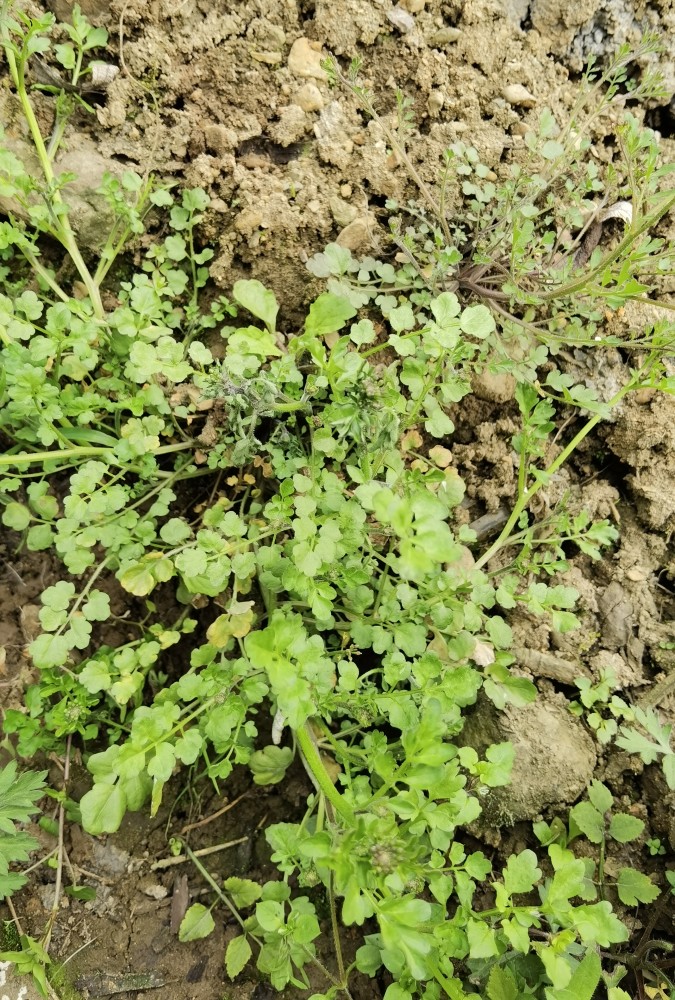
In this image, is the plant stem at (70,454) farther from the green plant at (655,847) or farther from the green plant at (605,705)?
the green plant at (655,847)

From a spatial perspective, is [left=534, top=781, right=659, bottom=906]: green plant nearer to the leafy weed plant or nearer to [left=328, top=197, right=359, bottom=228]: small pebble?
the leafy weed plant

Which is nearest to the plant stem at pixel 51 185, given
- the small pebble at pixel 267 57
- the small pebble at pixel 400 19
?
the small pebble at pixel 267 57

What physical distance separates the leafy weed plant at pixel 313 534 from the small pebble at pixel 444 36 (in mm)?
449

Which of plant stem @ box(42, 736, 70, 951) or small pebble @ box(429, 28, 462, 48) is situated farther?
small pebble @ box(429, 28, 462, 48)

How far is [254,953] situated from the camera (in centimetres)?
185

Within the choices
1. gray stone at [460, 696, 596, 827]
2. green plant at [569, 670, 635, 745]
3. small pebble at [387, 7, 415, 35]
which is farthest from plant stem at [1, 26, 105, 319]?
green plant at [569, 670, 635, 745]

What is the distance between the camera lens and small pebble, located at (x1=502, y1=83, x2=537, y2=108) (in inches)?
85.0

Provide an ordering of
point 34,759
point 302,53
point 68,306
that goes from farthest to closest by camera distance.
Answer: point 302,53, point 34,759, point 68,306

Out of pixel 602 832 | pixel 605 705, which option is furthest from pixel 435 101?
pixel 602 832

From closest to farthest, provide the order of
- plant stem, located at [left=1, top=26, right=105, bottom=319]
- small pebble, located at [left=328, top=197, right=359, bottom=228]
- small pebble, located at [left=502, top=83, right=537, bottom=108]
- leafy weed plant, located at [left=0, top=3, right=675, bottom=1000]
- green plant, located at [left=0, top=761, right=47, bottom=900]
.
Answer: leafy weed plant, located at [left=0, top=3, right=675, bottom=1000]
green plant, located at [left=0, top=761, right=47, bottom=900]
plant stem, located at [left=1, top=26, right=105, bottom=319]
small pebble, located at [left=328, top=197, right=359, bottom=228]
small pebble, located at [left=502, top=83, right=537, bottom=108]

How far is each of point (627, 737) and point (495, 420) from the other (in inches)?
40.1

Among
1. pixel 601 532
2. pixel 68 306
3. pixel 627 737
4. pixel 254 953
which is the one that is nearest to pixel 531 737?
pixel 627 737

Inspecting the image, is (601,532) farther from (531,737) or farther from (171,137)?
(171,137)

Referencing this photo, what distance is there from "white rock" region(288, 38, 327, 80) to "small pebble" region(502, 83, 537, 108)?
1.99 ft
